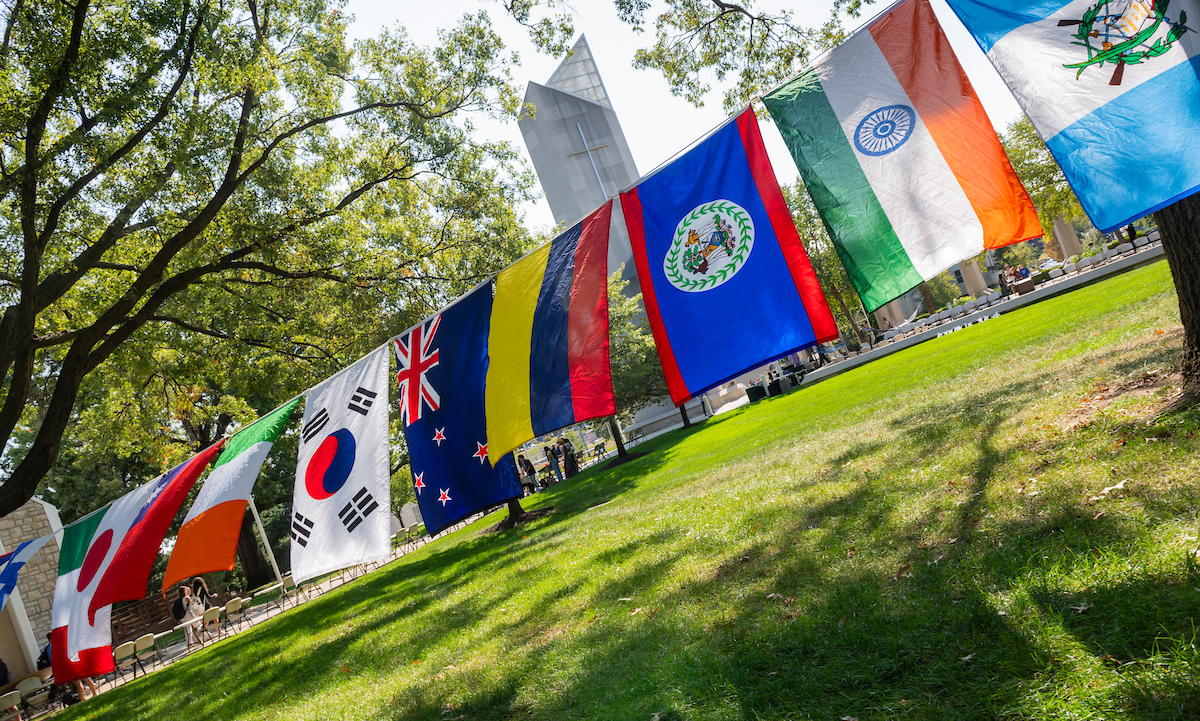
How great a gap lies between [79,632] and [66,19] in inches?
322

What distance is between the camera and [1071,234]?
42062 mm

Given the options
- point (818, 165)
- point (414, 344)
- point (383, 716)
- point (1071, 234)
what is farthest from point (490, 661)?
point (1071, 234)

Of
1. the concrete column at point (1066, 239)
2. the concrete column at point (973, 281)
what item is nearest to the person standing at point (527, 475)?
the concrete column at point (973, 281)

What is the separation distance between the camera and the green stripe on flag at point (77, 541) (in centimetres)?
950

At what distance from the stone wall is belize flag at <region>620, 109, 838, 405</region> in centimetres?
2201

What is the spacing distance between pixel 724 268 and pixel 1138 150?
241 centimetres

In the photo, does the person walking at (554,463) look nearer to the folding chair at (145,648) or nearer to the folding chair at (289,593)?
the folding chair at (289,593)

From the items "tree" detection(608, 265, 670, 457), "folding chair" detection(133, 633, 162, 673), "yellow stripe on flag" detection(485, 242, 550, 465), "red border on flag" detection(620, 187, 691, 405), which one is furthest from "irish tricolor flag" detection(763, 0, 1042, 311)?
"tree" detection(608, 265, 670, 457)

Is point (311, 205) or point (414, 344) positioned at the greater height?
point (311, 205)

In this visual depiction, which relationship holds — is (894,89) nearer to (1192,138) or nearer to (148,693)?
(1192,138)

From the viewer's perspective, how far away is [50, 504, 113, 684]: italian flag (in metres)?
8.42

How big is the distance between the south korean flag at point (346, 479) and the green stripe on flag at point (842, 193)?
13.9 feet

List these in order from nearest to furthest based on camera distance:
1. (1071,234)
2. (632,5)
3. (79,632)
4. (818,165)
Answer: (818,165)
(79,632)
(632,5)
(1071,234)

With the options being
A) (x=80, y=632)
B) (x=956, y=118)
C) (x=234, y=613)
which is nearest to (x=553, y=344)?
(x=956, y=118)
